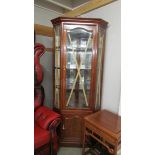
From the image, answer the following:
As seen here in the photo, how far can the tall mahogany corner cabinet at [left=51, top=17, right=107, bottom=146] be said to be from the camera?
194 centimetres

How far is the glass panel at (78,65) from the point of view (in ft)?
6.63

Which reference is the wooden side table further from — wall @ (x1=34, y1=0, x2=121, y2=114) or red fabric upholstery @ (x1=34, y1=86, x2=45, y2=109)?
red fabric upholstery @ (x1=34, y1=86, x2=45, y2=109)

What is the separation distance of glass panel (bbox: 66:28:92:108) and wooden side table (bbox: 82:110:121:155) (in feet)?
1.07

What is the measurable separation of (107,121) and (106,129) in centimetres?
19

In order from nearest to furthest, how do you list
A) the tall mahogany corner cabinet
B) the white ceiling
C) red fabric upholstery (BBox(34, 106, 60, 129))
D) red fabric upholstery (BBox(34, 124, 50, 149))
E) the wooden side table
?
Result: the wooden side table < red fabric upholstery (BBox(34, 124, 50, 149)) < red fabric upholstery (BBox(34, 106, 60, 129)) < the tall mahogany corner cabinet < the white ceiling

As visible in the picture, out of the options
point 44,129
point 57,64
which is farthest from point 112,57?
point 44,129

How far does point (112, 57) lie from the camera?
204 cm

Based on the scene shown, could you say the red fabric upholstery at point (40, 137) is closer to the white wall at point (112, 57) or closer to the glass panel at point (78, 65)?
the glass panel at point (78, 65)

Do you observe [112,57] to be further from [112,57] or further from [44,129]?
[44,129]

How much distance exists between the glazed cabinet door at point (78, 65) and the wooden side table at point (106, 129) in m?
0.29

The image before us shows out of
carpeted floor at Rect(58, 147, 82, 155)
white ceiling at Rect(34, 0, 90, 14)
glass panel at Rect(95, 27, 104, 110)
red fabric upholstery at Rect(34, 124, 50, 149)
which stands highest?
white ceiling at Rect(34, 0, 90, 14)

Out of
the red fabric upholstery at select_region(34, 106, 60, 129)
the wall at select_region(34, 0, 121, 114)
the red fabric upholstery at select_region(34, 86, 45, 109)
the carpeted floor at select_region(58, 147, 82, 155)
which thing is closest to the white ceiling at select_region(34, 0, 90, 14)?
the wall at select_region(34, 0, 121, 114)
